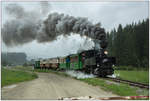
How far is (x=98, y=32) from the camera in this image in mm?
19859

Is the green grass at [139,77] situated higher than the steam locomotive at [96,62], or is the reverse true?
the steam locomotive at [96,62]

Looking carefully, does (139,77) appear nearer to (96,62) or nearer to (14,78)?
(96,62)

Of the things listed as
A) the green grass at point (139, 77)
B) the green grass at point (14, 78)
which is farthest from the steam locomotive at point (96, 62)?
the green grass at point (14, 78)

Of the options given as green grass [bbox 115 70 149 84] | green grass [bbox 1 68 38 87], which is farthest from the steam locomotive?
green grass [bbox 1 68 38 87]

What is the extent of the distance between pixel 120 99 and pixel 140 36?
46.2m

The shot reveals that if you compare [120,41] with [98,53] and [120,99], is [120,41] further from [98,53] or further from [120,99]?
[120,99]

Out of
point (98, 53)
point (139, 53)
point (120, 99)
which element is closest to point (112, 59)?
point (98, 53)

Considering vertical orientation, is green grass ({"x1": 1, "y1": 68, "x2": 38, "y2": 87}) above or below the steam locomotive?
below

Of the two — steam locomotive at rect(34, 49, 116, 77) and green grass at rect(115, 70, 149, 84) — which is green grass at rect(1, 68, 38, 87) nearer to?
steam locomotive at rect(34, 49, 116, 77)

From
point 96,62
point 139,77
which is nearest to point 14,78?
point 96,62

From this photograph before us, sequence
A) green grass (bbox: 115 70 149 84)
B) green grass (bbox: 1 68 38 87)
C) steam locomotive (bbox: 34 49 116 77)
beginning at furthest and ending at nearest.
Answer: steam locomotive (bbox: 34 49 116 77) < green grass (bbox: 1 68 38 87) < green grass (bbox: 115 70 149 84)

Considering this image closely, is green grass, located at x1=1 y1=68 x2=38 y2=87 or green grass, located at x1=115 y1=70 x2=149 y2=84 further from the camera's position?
green grass, located at x1=1 y1=68 x2=38 y2=87

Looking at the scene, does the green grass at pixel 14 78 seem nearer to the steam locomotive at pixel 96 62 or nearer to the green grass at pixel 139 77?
the steam locomotive at pixel 96 62

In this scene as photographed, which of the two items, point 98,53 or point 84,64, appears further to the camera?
point 84,64
